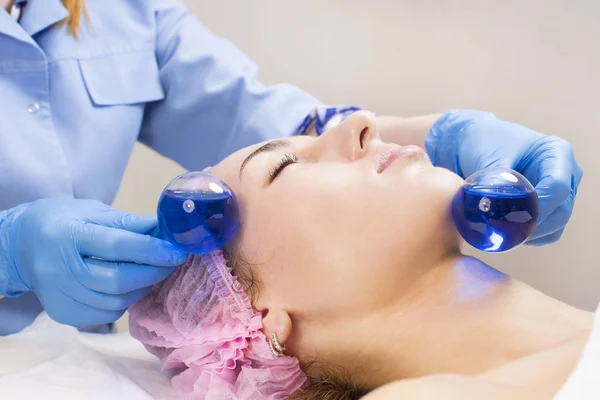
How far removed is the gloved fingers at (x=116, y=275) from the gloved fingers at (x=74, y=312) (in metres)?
0.06

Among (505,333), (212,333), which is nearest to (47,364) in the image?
(212,333)

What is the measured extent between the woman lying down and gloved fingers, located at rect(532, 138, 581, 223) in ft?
0.55

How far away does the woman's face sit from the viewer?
3.09 feet

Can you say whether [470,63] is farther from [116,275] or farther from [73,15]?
[116,275]

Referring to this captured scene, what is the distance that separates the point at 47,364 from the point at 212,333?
0.33 meters

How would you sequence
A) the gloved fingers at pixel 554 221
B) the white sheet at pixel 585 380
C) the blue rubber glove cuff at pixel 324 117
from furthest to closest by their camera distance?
the blue rubber glove cuff at pixel 324 117, the gloved fingers at pixel 554 221, the white sheet at pixel 585 380

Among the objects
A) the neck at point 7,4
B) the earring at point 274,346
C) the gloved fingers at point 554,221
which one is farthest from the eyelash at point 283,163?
the neck at point 7,4

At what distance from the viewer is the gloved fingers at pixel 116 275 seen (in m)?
0.98

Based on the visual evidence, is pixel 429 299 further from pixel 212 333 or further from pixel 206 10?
pixel 206 10

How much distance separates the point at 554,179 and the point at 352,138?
0.35 metres

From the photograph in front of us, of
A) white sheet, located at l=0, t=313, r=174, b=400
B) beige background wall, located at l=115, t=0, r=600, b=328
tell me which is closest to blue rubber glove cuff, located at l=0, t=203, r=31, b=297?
white sheet, located at l=0, t=313, r=174, b=400

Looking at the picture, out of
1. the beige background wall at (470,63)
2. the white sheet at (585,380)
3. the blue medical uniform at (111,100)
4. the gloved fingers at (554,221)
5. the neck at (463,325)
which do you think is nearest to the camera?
the white sheet at (585,380)

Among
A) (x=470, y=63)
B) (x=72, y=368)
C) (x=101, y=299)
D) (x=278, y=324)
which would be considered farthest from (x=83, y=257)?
(x=470, y=63)

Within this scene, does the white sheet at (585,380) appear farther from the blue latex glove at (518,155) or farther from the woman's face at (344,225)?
the blue latex glove at (518,155)
